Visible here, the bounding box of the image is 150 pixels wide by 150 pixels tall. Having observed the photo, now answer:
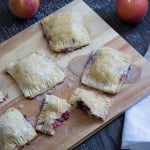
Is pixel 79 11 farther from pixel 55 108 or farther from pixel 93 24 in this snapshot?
pixel 55 108

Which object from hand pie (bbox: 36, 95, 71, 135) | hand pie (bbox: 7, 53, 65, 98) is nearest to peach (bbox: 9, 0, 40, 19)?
hand pie (bbox: 7, 53, 65, 98)

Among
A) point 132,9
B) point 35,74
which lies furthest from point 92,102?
point 132,9

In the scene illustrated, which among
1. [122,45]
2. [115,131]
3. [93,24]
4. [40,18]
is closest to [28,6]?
[40,18]

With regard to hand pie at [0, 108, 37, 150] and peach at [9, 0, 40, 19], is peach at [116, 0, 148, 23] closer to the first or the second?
peach at [9, 0, 40, 19]

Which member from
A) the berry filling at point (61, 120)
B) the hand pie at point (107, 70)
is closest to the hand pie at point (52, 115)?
the berry filling at point (61, 120)

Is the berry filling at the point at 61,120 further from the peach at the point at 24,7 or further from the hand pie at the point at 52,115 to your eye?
the peach at the point at 24,7

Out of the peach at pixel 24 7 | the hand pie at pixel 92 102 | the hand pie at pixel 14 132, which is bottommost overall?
the hand pie at pixel 92 102

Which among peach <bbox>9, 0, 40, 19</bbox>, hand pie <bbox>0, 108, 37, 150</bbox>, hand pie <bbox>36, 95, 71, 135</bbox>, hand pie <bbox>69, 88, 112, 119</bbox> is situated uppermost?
peach <bbox>9, 0, 40, 19</bbox>
